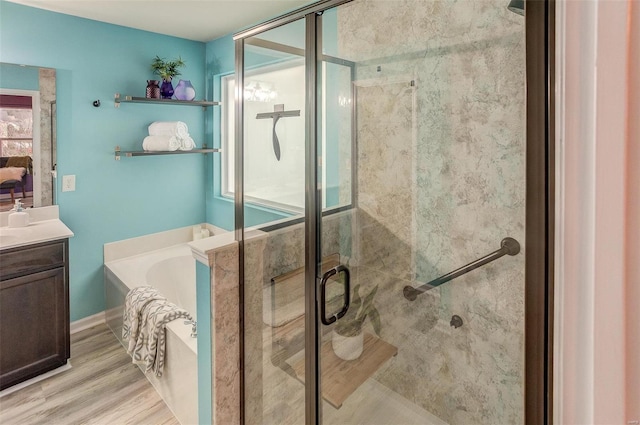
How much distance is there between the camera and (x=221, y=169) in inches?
137

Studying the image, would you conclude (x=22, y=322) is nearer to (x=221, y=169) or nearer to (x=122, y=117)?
(x=122, y=117)

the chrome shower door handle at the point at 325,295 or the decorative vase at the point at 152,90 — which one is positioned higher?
the decorative vase at the point at 152,90

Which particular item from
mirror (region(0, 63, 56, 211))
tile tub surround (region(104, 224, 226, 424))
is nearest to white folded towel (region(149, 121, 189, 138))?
mirror (region(0, 63, 56, 211))

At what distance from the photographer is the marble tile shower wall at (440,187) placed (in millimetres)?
1437

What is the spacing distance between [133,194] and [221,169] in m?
0.79

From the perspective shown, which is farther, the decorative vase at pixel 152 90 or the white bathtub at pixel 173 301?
the decorative vase at pixel 152 90

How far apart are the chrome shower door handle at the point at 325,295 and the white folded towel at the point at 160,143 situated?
214 centimetres

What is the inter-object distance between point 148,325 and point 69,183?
4.56 feet

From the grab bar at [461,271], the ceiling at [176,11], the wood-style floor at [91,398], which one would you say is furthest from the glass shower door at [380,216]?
the ceiling at [176,11]

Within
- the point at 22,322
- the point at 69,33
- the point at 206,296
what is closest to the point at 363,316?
the point at 206,296

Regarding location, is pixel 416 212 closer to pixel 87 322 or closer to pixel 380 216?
pixel 380 216

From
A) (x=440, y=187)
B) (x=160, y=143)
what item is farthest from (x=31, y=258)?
(x=440, y=187)

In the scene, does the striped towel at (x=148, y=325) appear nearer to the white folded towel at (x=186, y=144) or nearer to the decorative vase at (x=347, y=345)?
the decorative vase at (x=347, y=345)

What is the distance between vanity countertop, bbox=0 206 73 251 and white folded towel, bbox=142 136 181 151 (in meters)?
0.80
